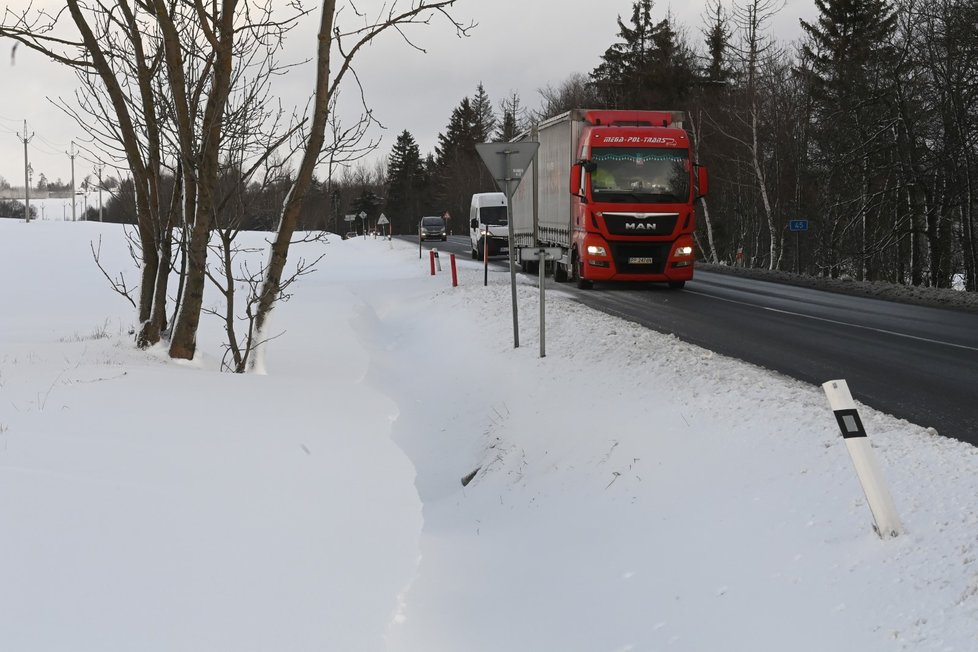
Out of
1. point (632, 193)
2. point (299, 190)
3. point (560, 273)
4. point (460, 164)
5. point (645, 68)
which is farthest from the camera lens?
point (460, 164)

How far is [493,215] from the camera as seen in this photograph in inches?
1373

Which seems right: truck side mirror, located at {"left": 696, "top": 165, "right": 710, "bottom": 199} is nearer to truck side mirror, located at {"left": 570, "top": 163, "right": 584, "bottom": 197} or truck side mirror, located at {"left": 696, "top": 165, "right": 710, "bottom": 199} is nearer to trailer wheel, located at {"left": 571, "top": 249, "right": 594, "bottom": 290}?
truck side mirror, located at {"left": 570, "top": 163, "right": 584, "bottom": 197}

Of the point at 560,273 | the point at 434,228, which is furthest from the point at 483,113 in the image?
the point at 560,273

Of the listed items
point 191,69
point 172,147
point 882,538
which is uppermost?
point 191,69

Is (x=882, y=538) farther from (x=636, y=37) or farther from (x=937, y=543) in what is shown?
(x=636, y=37)

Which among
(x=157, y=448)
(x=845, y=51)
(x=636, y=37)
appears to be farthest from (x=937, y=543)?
(x=636, y=37)

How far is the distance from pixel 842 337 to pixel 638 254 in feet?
22.7

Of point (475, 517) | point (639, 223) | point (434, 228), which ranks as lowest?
point (475, 517)

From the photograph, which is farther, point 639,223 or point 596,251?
point 596,251

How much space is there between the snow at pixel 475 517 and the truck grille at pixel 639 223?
27.7ft

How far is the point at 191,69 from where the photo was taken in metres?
10.6

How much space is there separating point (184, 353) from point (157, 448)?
17.4 ft

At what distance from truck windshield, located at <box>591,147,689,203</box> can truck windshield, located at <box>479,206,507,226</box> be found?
54.5ft

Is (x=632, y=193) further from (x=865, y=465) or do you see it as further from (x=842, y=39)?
(x=842, y=39)
